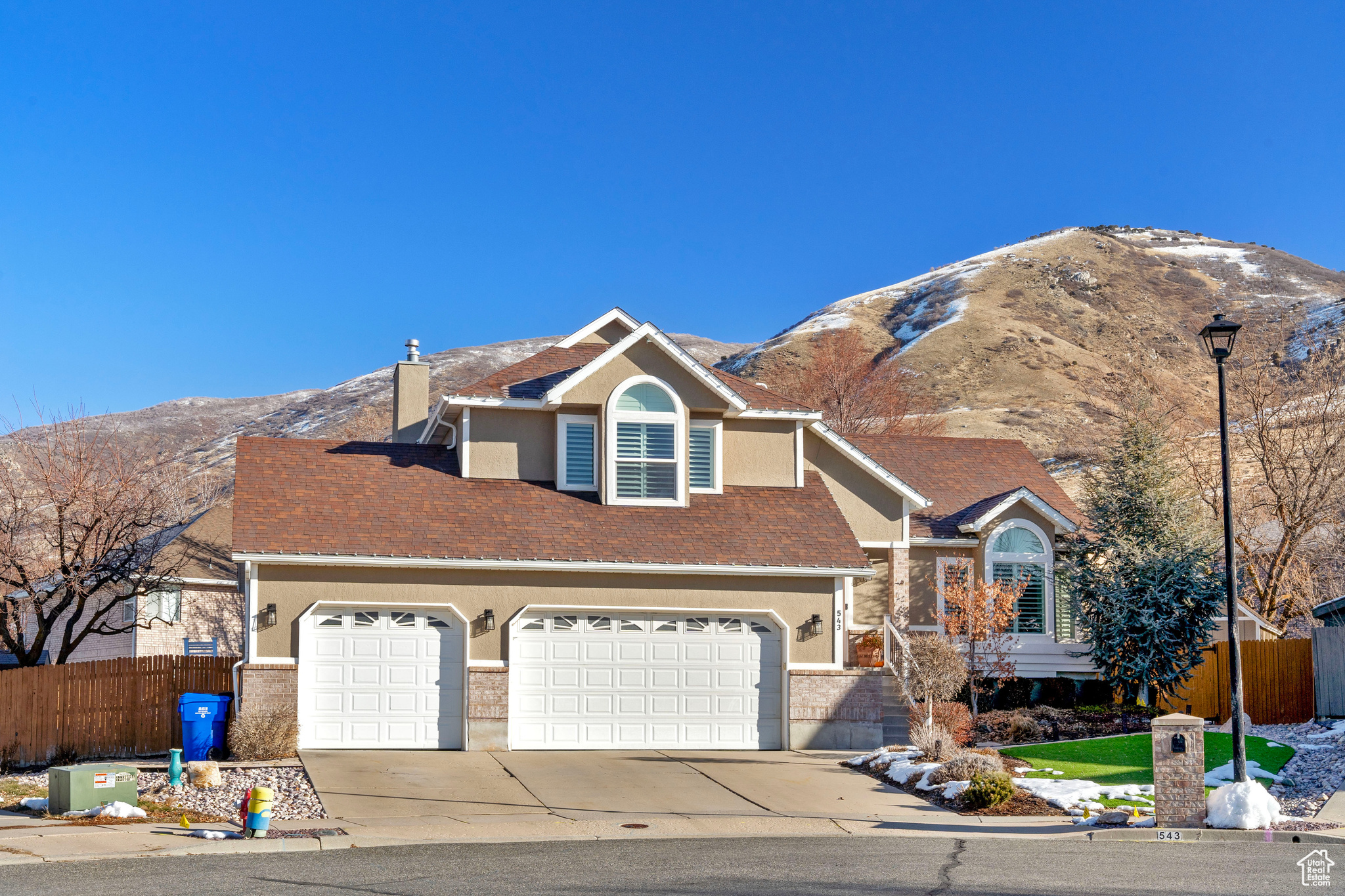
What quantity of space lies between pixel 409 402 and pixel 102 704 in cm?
968

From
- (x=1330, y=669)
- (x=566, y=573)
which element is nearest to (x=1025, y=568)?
(x=1330, y=669)

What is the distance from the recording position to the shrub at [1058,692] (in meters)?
25.7

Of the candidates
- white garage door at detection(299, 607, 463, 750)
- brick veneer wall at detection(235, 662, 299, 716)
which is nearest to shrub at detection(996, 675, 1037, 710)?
white garage door at detection(299, 607, 463, 750)

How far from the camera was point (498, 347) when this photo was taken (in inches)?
7692

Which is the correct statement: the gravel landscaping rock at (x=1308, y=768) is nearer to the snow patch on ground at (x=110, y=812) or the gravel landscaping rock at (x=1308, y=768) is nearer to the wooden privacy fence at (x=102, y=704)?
the snow patch on ground at (x=110, y=812)

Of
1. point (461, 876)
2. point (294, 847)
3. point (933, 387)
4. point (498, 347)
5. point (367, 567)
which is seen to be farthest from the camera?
point (498, 347)

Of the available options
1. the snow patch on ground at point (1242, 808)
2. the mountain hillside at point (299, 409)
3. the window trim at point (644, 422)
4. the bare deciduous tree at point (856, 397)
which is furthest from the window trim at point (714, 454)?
the mountain hillside at point (299, 409)

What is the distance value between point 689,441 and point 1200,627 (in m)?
10.4

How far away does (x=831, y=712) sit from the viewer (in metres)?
20.5

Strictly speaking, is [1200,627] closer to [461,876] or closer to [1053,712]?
[1053,712]

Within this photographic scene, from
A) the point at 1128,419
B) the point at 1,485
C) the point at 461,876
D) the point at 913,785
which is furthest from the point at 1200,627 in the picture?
the point at 1,485

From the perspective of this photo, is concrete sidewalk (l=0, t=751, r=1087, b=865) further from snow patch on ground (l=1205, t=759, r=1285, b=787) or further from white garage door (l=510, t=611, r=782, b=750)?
snow patch on ground (l=1205, t=759, r=1285, b=787)

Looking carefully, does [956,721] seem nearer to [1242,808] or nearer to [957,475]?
[1242,808]

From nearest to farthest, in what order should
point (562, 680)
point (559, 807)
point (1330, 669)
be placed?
point (559, 807) → point (562, 680) → point (1330, 669)
